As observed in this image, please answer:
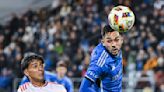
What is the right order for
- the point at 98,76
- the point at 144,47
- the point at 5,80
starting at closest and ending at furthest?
the point at 98,76 < the point at 144,47 < the point at 5,80

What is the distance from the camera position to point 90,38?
65.9 feet

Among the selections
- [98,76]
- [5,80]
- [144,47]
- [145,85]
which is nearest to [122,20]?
[98,76]

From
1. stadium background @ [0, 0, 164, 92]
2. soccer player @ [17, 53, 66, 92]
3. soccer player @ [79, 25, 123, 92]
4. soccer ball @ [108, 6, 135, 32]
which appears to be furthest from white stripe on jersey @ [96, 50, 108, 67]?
stadium background @ [0, 0, 164, 92]

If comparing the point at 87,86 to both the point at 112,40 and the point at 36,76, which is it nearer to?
the point at 112,40

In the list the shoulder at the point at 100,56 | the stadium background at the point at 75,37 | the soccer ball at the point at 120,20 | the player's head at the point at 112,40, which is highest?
the soccer ball at the point at 120,20

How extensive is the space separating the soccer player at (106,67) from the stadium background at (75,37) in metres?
7.83

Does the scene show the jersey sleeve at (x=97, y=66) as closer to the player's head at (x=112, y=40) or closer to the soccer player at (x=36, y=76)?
the player's head at (x=112, y=40)

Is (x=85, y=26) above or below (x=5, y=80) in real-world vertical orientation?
above

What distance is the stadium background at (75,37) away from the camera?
1686 centimetres

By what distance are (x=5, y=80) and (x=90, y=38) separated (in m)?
3.27

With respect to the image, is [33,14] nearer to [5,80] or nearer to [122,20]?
[5,80]

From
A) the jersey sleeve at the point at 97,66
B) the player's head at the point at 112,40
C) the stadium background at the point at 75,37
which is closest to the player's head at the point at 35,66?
the jersey sleeve at the point at 97,66

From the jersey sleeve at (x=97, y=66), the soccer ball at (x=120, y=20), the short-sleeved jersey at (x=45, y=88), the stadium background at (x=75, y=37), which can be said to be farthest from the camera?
the stadium background at (x=75, y=37)

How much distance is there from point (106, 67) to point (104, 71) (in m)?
0.06
